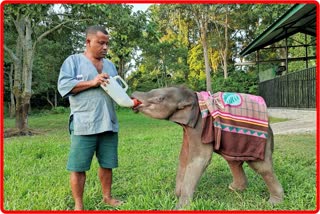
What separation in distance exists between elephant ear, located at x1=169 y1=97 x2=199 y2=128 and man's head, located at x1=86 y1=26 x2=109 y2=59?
0.86 meters

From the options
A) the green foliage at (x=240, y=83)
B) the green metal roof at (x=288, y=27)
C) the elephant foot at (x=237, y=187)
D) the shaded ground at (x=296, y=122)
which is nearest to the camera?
the elephant foot at (x=237, y=187)

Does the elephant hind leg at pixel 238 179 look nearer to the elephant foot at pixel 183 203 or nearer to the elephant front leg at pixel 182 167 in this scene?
the elephant front leg at pixel 182 167

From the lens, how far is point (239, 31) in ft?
98.4

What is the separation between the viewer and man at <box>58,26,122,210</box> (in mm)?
3203

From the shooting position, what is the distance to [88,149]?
3260mm

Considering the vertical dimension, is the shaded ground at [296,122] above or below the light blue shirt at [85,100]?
below

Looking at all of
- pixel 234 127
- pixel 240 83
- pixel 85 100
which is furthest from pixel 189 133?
pixel 240 83

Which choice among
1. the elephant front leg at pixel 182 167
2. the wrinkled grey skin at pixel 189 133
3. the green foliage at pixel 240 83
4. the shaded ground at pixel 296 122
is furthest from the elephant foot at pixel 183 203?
the green foliage at pixel 240 83

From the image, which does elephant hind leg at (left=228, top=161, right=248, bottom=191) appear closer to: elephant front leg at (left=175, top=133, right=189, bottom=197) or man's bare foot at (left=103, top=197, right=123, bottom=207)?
elephant front leg at (left=175, top=133, right=189, bottom=197)

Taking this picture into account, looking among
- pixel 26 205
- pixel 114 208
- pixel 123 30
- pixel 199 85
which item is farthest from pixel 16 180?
pixel 199 85

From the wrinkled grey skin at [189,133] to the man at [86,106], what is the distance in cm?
32

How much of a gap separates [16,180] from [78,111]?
1.59 meters

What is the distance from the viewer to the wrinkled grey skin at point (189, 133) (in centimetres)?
324

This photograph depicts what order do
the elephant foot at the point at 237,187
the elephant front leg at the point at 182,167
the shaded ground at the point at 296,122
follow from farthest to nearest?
the shaded ground at the point at 296,122, the elephant foot at the point at 237,187, the elephant front leg at the point at 182,167
